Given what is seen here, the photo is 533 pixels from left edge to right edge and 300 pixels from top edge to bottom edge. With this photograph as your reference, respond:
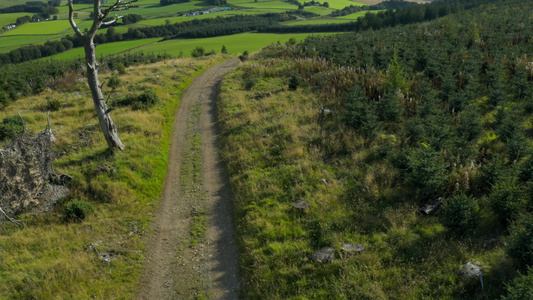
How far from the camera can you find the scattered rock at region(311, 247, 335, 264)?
970 cm

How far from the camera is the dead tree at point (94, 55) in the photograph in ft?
49.9

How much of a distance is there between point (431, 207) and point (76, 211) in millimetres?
13560

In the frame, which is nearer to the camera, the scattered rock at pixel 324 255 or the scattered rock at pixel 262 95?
the scattered rock at pixel 324 255

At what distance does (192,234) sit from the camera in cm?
1223

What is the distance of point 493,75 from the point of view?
64.3 feet

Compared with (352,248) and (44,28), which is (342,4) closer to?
(44,28)

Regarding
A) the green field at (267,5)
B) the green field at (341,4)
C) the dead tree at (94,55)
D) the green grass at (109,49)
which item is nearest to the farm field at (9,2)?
the green field at (267,5)

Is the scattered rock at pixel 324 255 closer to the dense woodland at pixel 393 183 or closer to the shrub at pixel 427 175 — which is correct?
the dense woodland at pixel 393 183

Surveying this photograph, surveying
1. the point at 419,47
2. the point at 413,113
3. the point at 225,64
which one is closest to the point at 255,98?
the point at 413,113

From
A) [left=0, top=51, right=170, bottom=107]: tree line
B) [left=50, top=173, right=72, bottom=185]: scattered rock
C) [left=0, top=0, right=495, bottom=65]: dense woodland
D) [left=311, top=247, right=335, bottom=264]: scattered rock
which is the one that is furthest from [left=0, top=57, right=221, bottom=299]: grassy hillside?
[left=0, top=0, right=495, bottom=65]: dense woodland

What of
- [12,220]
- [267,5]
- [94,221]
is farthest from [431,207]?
[267,5]

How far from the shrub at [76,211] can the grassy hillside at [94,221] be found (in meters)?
0.20

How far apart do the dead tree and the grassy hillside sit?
116 centimetres

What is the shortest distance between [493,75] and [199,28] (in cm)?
10834
